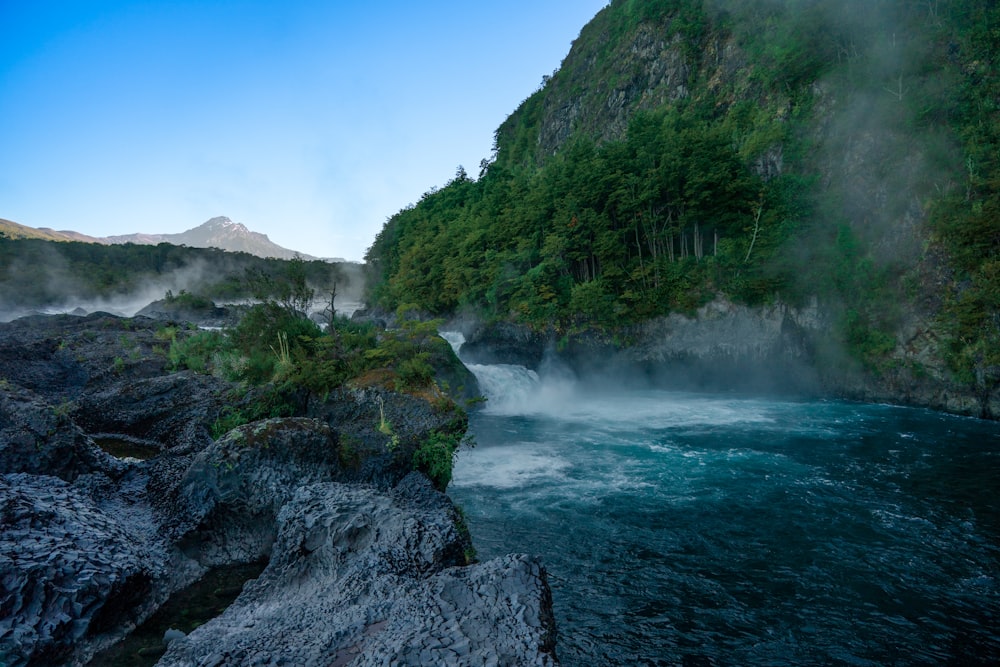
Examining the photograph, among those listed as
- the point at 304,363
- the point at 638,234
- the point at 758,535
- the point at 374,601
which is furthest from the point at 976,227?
the point at 304,363

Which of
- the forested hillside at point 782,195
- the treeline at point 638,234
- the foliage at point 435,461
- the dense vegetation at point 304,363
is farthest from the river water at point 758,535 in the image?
the treeline at point 638,234

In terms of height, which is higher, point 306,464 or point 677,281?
point 677,281

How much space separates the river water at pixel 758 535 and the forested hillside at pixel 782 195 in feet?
22.7

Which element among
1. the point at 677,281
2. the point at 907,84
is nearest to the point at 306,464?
the point at 677,281

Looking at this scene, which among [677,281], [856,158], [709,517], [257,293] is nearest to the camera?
[709,517]

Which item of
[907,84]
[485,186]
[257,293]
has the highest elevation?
[485,186]

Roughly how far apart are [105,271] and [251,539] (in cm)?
6248

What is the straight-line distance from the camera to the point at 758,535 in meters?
8.51

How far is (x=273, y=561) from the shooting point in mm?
4953

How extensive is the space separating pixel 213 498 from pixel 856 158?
1214 inches

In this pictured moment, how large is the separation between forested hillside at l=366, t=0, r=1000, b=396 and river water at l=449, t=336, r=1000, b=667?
22.7ft

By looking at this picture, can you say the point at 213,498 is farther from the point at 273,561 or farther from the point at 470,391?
the point at 470,391

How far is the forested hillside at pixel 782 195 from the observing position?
18.4 meters

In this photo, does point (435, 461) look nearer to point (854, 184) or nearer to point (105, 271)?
point (854, 184)
